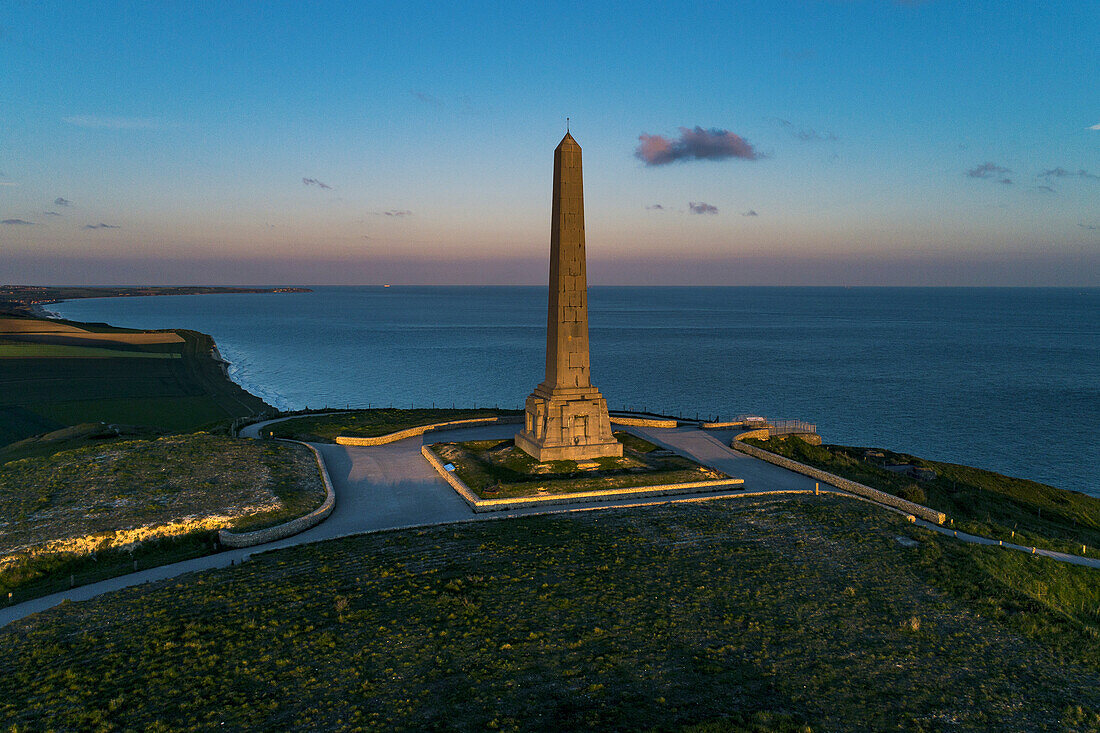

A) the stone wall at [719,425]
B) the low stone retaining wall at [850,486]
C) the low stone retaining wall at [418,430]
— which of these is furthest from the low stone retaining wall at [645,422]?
→ the low stone retaining wall at [418,430]

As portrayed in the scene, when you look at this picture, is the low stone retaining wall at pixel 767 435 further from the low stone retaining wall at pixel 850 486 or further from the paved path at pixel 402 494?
the low stone retaining wall at pixel 850 486

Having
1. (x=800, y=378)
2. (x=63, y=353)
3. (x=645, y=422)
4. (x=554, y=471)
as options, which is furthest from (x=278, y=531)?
(x=63, y=353)

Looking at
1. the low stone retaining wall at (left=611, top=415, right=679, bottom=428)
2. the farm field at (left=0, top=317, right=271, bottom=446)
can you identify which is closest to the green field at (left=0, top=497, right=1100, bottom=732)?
the low stone retaining wall at (left=611, top=415, right=679, bottom=428)

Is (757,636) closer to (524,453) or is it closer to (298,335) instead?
(524,453)

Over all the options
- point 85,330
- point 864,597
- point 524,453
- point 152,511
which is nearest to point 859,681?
point 864,597

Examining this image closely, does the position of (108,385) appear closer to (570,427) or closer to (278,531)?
(278,531)
